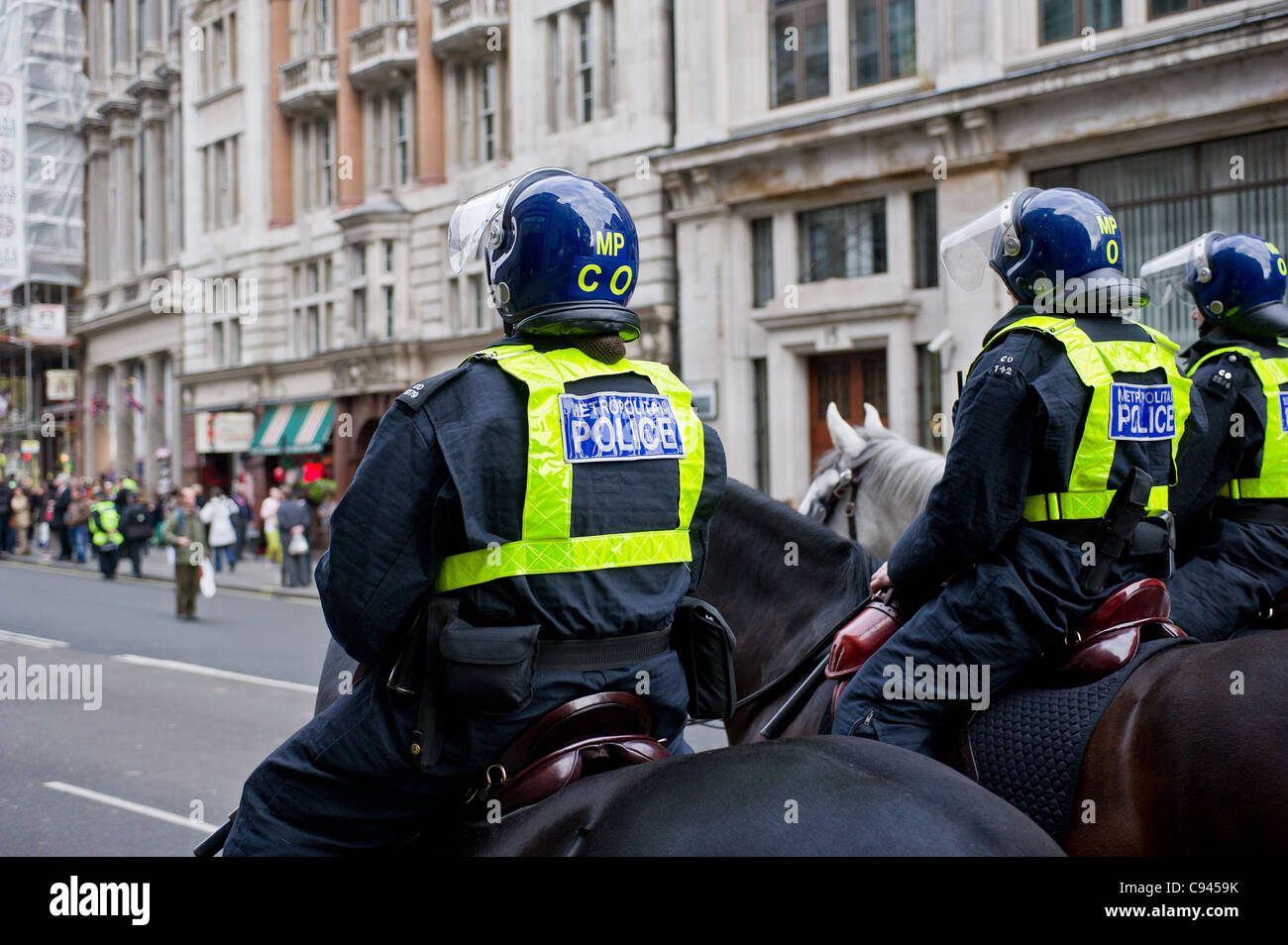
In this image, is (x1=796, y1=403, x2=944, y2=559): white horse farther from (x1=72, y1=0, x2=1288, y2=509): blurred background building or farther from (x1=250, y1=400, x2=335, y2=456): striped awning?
(x1=250, y1=400, x2=335, y2=456): striped awning

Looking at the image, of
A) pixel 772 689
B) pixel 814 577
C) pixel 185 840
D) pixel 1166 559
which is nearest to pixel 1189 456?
pixel 1166 559

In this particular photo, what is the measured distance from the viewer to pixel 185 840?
6039 millimetres

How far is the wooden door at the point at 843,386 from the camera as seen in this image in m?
19.2

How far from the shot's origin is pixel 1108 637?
3248mm

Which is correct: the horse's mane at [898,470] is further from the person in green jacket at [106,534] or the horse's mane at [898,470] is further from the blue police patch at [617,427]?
the person in green jacket at [106,534]

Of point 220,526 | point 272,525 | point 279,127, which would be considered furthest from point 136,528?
point 279,127

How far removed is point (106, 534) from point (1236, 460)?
22709 mm

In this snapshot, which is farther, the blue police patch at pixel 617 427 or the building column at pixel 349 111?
the building column at pixel 349 111

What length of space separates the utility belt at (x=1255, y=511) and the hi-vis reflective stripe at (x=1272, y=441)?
3 cm

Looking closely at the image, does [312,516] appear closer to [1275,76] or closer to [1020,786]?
[1275,76]

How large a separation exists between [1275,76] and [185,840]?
553 inches

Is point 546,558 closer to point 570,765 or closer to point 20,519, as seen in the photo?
point 570,765

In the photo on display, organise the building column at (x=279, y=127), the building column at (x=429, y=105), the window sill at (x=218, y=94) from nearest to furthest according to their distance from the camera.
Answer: the building column at (x=429, y=105)
the building column at (x=279, y=127)
the window sill at (x=218, y=94)

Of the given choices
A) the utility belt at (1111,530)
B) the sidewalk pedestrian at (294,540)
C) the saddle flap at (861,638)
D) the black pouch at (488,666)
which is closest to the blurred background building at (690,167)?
the saddle flap at (861,638)
